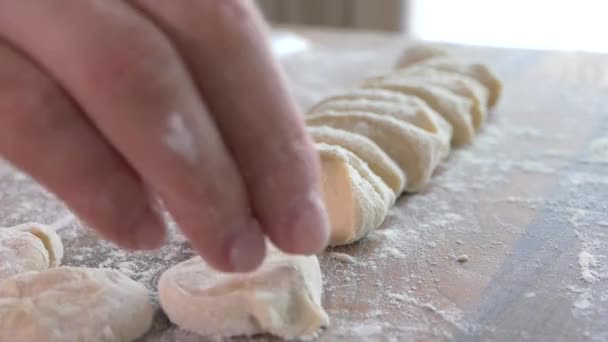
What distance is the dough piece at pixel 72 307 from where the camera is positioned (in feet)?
2.79

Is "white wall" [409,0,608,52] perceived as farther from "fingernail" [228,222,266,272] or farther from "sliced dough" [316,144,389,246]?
"fingernail" [228,222,266,272]

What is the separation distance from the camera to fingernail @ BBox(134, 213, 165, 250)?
0.71 m

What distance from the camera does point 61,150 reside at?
27.0 inches

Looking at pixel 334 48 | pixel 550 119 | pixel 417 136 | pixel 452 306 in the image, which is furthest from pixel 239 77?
pixel 334 48

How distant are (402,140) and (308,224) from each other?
598 mm

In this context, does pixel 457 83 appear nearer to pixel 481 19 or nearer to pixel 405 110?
pixel 405 110

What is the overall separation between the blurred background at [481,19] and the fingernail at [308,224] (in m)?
2.64

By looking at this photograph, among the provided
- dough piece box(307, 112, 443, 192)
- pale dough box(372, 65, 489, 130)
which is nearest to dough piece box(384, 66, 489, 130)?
pale dough box(372, 65, 489, 130)

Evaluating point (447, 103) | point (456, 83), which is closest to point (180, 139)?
point (447, 103)

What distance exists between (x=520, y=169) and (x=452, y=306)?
549 mm

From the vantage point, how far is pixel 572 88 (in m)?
1.92

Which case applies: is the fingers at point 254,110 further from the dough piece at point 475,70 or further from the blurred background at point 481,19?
the blurred background at point 481,19

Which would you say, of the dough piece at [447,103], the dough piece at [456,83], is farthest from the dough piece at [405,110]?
the dough piece at [456,83]

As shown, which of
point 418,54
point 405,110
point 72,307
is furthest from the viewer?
point 418,54
